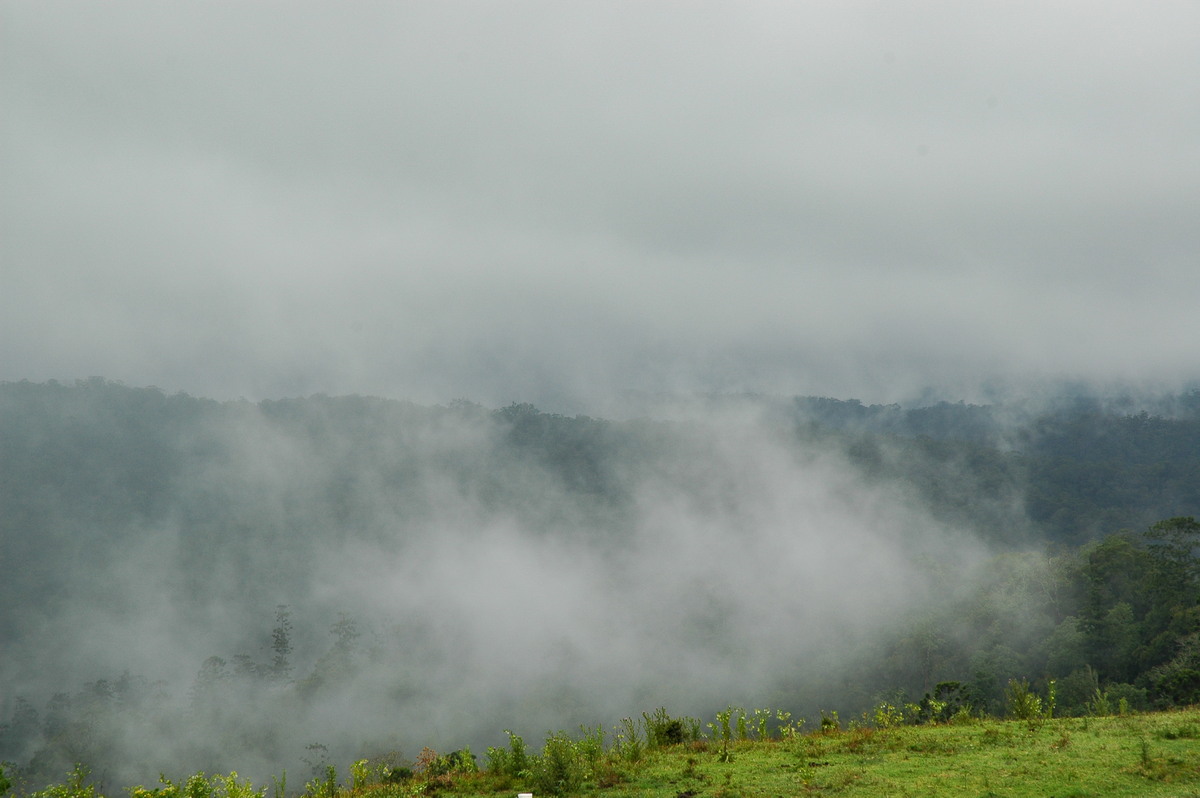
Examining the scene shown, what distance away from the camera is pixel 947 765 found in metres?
10.8

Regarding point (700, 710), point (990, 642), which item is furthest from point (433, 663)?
point (990, 642)

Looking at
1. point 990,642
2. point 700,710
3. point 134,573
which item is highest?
point 134,573

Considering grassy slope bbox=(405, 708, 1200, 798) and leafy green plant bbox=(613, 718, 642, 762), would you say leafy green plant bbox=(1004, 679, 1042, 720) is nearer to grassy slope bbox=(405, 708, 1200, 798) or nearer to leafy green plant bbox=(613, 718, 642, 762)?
grassy slope bbox=(405, 708, 1200, 798)

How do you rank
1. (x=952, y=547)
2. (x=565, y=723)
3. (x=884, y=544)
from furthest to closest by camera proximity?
1. (x=884, y=544)
2. (x=952, y=547)
3. (x=565, y=723)

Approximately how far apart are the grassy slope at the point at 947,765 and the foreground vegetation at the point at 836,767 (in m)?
0.02

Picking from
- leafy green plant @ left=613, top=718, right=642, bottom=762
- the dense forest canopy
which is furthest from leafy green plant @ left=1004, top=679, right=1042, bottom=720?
the dense forest canopy

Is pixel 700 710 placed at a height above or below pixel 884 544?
below

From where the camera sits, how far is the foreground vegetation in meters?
9.68

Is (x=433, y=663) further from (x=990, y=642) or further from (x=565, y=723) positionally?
(x=990, y=642)

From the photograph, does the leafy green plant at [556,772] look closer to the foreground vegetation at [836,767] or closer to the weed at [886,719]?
the foreground vegetation at [836,767]

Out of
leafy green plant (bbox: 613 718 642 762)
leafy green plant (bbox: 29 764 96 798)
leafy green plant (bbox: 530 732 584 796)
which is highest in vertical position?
leafy green plant (bbox: 29 764 96 798)

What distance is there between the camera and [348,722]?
94.9m

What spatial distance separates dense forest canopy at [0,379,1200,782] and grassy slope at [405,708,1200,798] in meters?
21.4

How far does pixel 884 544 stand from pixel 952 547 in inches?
522
